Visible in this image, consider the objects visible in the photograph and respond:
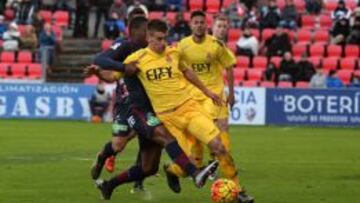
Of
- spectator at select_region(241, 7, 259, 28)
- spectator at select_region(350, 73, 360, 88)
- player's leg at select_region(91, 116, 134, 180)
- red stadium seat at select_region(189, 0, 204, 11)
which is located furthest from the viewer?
red stadium seat at select_region(189, 0, 204, 11)

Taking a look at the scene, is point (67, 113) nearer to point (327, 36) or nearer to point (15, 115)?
point (15, 115)

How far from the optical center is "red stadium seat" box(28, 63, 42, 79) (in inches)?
1385

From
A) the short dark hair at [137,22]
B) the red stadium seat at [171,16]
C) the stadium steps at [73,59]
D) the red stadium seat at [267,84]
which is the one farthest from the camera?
the red stadium seat at [171,16]

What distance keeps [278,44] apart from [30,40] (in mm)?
8470

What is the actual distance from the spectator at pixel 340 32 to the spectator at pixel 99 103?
8065 millimetres

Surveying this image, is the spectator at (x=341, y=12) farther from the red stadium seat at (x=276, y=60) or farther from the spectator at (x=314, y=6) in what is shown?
the red stadium seat at (x=276, y=60)

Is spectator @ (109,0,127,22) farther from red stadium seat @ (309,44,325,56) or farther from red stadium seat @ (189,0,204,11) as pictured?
red stadium seat @ (309,44,325,56)

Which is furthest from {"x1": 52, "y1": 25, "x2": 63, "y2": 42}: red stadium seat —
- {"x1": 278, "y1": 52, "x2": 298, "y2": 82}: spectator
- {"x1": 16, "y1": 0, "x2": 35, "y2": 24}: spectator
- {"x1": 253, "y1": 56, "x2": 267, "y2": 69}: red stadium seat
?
{"x1": 278, "y1": 52, "x2": 298, "y2": 82}: spectator

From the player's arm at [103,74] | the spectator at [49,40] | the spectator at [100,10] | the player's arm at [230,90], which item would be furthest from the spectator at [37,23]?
the player's arm at [103,74]

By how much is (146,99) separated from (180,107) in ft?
1.39

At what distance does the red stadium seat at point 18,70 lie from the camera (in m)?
35.4

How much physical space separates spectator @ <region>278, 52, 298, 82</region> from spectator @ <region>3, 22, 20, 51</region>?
9402mm

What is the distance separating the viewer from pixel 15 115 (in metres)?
32.6

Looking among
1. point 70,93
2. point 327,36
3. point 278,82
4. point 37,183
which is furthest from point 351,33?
point 37,183
